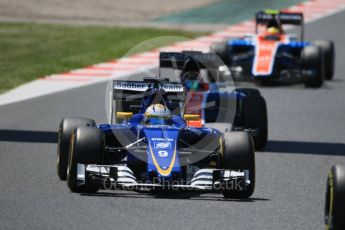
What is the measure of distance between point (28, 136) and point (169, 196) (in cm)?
538

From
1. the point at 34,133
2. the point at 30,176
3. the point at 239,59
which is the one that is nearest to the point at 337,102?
the point at 239,59

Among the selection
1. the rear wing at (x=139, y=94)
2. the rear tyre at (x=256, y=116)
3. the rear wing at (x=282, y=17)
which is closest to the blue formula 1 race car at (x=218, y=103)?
the rear tyre at (x=256, y=116)

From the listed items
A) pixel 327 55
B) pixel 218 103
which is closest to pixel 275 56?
pixel 327 55

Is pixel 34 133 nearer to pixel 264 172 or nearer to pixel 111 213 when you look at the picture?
pixel 264 172

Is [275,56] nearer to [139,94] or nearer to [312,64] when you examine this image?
[312,64]

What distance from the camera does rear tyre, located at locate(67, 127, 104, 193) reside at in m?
11.8

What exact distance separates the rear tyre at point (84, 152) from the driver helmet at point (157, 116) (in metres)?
1.10

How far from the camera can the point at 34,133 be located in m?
17.3

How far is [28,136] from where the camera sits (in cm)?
1700

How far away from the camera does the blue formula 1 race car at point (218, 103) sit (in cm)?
1589

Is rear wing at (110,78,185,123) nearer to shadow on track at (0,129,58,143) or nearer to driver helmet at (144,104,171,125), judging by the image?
driver helmet at (144,104,171,125)

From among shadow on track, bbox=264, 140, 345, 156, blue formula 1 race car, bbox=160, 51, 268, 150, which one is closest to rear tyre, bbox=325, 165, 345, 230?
blue formula 1 race car, bbox=160, 51, 268, 150

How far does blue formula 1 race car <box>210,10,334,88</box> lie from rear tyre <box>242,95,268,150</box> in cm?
789

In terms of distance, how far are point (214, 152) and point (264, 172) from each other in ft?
5.74
